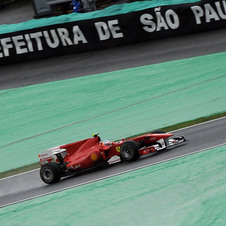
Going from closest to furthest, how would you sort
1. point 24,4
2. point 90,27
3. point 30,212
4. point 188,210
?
point 188,210 → point 30,212 → point 90,27 → point 24,4

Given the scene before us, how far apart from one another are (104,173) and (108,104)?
5906mm

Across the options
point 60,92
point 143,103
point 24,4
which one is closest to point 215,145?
point 143,103

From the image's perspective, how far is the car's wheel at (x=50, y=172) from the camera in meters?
11.1

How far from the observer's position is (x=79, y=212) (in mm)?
8688

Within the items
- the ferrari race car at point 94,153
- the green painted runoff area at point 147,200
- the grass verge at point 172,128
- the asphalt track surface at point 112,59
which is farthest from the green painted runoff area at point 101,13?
the green painted runoff area at point 147,200

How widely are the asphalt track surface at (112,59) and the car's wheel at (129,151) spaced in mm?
8953

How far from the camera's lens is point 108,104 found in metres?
16.5

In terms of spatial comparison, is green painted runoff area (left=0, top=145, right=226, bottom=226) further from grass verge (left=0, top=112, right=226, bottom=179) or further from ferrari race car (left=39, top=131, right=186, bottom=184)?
grass verge (left=0, top=112, right=226, bottom=179)

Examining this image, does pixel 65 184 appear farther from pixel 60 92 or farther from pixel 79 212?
pixel 60 92

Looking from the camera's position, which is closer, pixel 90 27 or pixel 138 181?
pixel 138 181

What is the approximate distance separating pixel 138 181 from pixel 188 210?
202 cm

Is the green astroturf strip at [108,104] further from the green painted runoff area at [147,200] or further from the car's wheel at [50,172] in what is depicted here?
the green painted runoff area at [147,200]

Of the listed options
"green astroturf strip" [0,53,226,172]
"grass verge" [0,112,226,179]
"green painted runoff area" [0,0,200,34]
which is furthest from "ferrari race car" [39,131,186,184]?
"green painted runoff area" [0,0,200,34]

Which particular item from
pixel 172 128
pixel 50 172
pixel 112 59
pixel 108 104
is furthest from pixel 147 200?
pixel 112 59
